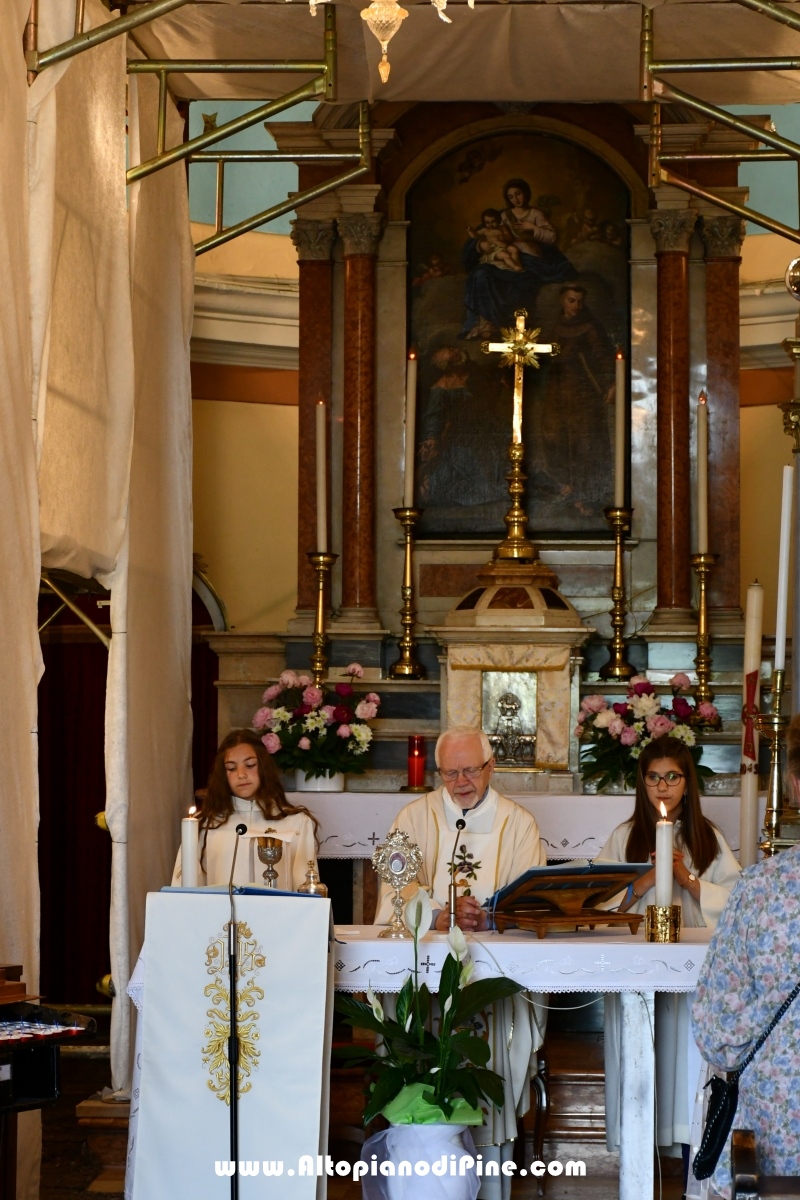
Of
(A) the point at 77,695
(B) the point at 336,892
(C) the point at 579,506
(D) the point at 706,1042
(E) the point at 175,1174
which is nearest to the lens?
(D) the point at 706,1042

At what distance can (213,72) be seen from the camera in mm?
6297

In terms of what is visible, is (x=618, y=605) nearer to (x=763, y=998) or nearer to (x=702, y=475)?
(x=702, y=475)

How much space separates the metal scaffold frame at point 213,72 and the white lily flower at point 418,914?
9.15 feet

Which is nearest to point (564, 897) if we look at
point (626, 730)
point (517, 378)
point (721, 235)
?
point (626, 730)

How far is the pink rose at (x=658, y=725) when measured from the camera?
7188mm

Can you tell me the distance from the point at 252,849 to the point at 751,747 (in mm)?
1889

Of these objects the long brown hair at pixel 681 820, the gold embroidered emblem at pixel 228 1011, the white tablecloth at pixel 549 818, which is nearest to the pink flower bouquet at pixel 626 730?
the white tablecloth at pixel 549 818

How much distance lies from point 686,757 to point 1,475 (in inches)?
94.6

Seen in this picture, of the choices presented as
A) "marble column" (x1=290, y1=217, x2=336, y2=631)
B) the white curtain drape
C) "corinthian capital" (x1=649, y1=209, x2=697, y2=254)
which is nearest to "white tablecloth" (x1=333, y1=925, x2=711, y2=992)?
the white curtain drape

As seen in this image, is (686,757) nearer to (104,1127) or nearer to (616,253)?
(104,1127)

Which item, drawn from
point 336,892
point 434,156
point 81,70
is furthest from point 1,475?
point 434,156

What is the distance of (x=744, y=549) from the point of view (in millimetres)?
11891

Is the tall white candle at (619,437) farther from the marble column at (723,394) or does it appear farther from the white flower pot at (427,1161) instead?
the white flower pot at (427,1161)

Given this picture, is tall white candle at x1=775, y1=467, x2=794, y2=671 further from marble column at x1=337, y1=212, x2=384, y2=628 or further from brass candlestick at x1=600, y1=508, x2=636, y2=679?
marble column at x1=337, y1=212, x2=384, y2=628
